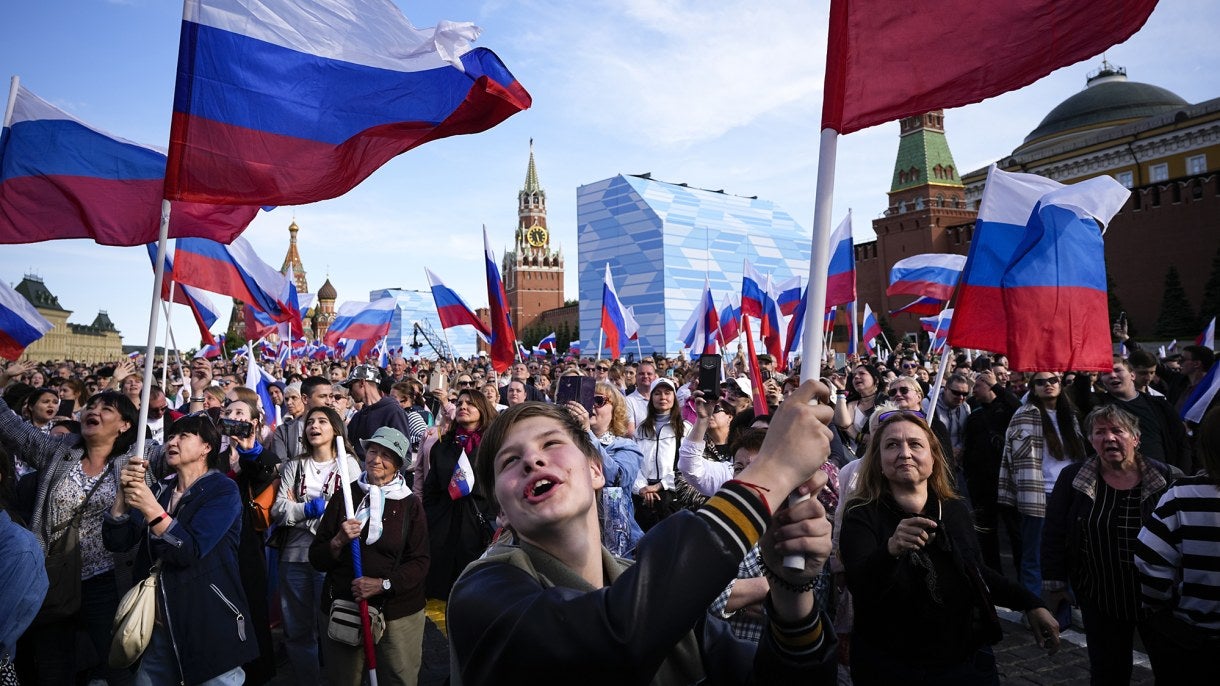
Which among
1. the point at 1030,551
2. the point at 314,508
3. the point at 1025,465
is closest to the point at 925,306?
the point at 1025,465

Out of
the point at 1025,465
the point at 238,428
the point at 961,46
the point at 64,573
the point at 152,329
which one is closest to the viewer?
the point at 961,46

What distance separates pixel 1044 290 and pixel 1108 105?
7040cm

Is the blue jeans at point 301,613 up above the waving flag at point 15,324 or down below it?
below

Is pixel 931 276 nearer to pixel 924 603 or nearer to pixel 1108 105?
pixel 924 603

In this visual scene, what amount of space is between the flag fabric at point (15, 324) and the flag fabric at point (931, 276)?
10.2m

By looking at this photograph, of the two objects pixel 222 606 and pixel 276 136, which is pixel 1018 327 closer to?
pixel 276 136

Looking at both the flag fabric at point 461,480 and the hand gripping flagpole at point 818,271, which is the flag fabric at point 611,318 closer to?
the flag fabric at point 461,480

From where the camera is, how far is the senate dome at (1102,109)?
195 feet

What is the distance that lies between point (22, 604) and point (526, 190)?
12061 centimetres

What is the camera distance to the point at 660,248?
43.3 meters

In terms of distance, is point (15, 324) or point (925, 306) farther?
point (925, 306)

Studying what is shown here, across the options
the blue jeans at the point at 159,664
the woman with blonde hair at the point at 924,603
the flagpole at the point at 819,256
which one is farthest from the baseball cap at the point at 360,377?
the flagpole at the point at 819,256

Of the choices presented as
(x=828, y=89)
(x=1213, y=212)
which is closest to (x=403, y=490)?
(x=828, y=89)

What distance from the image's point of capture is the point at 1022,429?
19.6 feet
